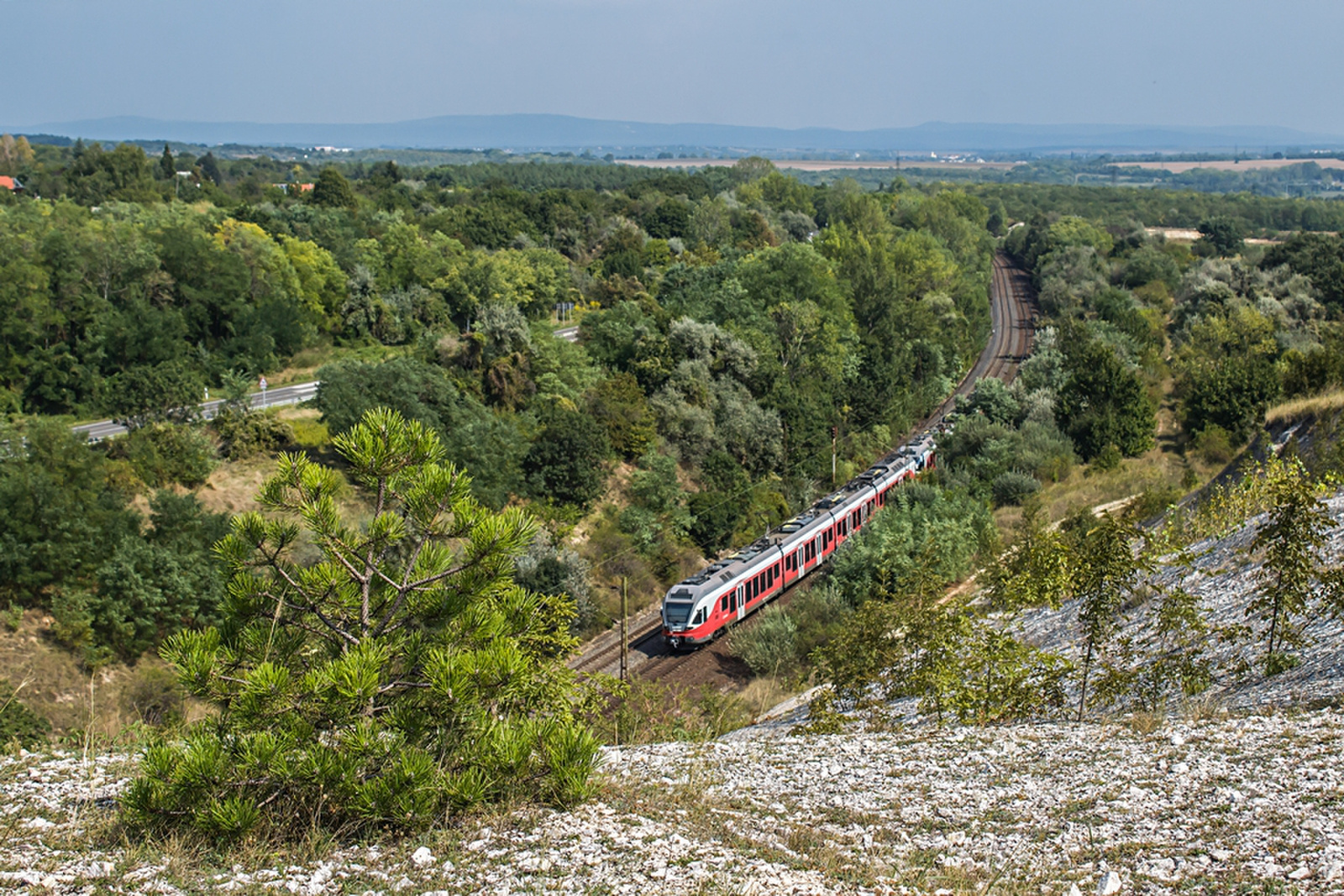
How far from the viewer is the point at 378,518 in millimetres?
7371

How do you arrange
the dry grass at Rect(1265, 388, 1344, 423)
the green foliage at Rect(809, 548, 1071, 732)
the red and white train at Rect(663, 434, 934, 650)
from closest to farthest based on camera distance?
the green foliage at Rect(809, 548, 1071, 732) → the red and white train at Rect(663, 434, 934, 650) → the dry grass at Rect(1265, 388, 1344, 423)

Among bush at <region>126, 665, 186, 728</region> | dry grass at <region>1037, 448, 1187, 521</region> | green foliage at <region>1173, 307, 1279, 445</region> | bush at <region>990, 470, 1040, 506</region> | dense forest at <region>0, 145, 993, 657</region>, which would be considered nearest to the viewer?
bush at <region>126, 665, 186, 728</region>

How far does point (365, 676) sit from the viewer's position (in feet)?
22.3

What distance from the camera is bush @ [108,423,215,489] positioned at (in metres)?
33.2

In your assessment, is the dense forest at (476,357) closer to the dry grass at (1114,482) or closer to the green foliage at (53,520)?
the green foliage at (53,520)

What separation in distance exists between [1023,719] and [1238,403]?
32169 millimetres

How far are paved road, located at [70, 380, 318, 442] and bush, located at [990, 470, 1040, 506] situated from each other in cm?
2810

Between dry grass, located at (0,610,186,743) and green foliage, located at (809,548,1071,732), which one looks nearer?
green foliage, located at (809,548,1071,732)

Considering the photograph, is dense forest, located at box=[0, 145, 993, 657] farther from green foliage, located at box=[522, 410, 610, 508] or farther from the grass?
the grass

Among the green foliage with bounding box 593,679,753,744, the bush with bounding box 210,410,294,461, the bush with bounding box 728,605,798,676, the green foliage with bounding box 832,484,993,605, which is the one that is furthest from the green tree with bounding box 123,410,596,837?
the bush with bounding box 210,410,294,461

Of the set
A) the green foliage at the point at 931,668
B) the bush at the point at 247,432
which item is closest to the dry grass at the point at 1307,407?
the green foliage at the point at 931,668

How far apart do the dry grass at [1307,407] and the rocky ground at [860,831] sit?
2576 cm

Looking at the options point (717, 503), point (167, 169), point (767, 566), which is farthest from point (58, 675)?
point (167, 169)

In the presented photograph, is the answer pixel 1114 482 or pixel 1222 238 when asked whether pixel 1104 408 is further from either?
pixel 1222 238
